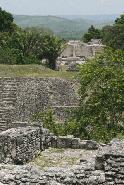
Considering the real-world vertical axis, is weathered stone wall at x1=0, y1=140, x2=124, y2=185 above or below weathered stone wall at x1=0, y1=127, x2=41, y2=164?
above

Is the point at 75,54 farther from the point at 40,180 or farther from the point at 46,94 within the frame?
the point at 40,180

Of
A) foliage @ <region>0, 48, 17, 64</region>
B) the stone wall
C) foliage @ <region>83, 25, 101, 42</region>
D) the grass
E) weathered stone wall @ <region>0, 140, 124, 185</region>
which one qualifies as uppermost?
weathered stone wall @ <region>0, 140, 124, 185</region>

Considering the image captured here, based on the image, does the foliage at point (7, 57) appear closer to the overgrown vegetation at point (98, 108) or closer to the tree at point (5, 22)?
the tree at point (5, 22)

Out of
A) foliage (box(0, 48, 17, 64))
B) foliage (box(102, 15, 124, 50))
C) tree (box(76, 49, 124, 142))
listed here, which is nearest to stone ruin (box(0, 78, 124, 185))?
tree (box(76, 49, 124, 142))

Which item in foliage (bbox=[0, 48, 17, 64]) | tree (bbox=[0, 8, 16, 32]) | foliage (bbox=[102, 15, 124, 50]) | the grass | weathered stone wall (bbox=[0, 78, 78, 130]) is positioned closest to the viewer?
weathered stone wall (bbox=[0, 78, 78, 130])

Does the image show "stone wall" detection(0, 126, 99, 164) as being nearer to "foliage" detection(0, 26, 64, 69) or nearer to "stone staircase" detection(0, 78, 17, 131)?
"stone staircase" detection(0, 78, 17, 131)

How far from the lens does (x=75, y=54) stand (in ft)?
267

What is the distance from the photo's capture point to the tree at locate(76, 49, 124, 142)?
24.0 m

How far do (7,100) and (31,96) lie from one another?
1.68m

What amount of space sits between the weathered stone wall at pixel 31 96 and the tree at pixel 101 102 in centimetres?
617

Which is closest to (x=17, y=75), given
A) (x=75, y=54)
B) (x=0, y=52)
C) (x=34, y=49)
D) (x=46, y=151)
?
(x=0, y=52)

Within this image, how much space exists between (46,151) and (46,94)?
17917 millimetres

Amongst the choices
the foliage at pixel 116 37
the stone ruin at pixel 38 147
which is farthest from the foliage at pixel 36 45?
the stone ruin at pixel 38 147

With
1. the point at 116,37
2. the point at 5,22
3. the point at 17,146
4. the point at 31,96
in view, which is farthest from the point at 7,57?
the point at 17,146
